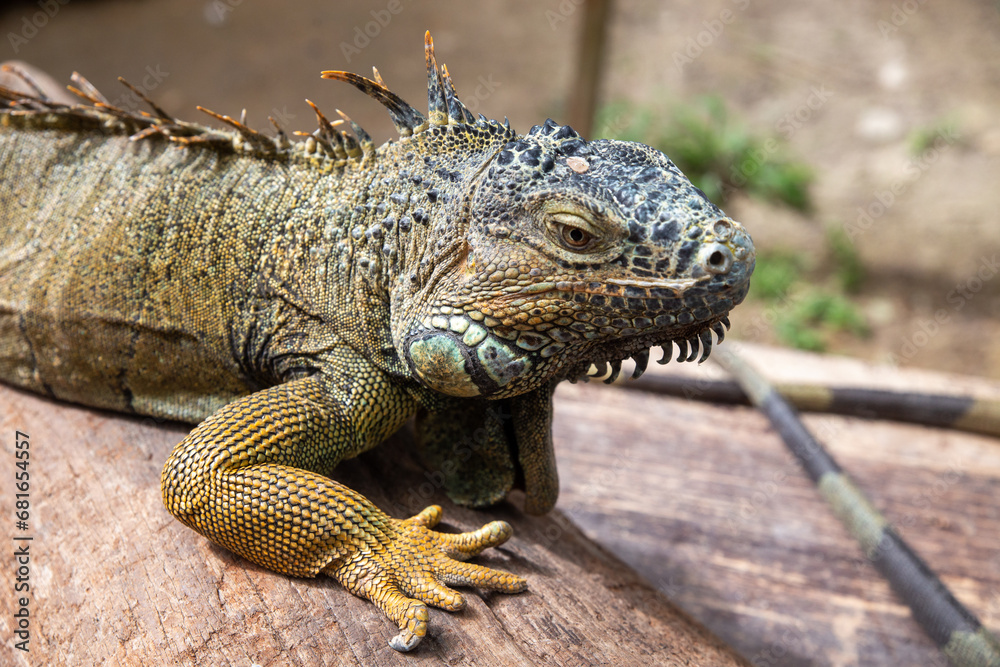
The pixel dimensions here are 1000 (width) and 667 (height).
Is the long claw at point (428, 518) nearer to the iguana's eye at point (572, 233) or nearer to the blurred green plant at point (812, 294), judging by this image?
the iguana's eye at point (572, 233)

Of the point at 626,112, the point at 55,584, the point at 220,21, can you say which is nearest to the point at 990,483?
the point at 55,584

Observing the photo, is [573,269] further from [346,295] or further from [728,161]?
[728,161]

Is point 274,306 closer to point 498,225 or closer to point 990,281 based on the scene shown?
point 498,225

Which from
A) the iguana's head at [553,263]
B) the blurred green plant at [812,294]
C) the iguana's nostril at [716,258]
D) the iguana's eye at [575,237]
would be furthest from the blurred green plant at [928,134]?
the iguana's eye at [575,237]

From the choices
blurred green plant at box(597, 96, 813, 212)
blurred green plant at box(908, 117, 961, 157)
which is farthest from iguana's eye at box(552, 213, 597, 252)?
blurred green plant at box(908, 117, 961, 157)

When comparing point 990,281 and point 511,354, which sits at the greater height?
point 990,281
